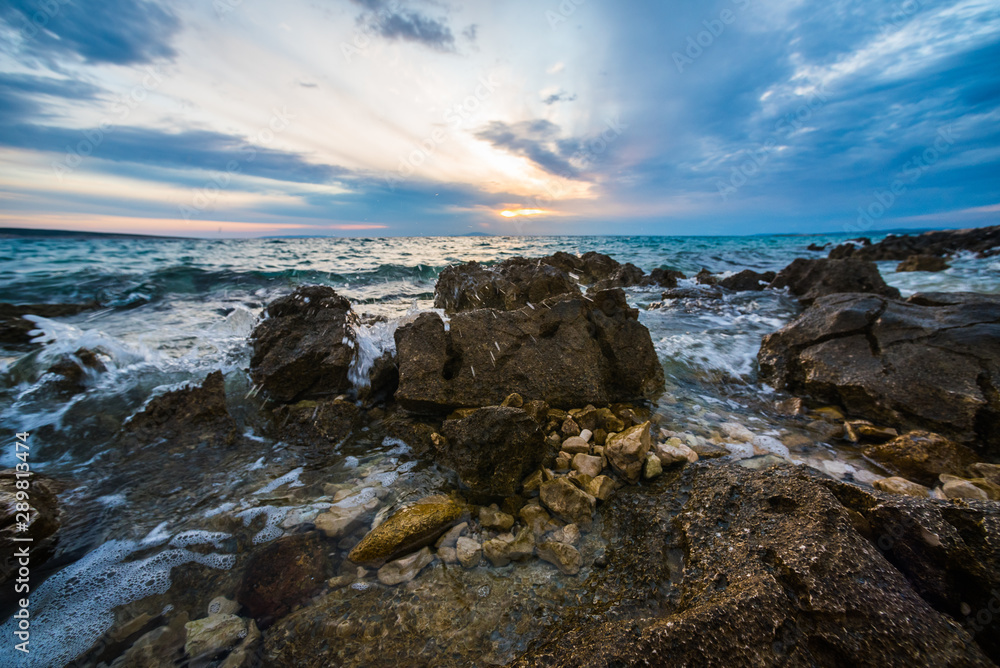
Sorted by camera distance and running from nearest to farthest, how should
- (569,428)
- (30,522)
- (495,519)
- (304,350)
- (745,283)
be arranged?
(30,522) < (495,519) < (569,428) < (304,350) < (745,283)

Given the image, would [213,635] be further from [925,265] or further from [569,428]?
[925,265]

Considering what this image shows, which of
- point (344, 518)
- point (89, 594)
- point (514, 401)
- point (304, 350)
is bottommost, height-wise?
point (89, 594)

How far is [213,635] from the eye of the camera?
2037 millimetres

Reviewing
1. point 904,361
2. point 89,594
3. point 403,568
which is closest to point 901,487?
point 904,361

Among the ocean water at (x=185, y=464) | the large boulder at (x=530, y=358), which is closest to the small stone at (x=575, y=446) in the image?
the large boulder at (x=530, y=358)

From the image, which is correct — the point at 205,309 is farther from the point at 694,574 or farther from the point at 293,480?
the point at 694,574

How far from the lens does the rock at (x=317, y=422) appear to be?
13.1 ft

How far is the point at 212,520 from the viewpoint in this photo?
2.90m

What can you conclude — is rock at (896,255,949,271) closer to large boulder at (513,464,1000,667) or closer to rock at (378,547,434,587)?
large boulder at (513,464,1000,667)

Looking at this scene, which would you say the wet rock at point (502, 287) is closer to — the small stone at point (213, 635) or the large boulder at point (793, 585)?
the large boulder at point (793, 585)

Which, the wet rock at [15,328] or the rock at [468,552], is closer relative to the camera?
the rock at [468,552]

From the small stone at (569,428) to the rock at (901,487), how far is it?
7.81 feet

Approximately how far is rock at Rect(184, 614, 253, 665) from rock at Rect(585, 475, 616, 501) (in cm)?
230

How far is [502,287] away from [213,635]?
695 centimetres
